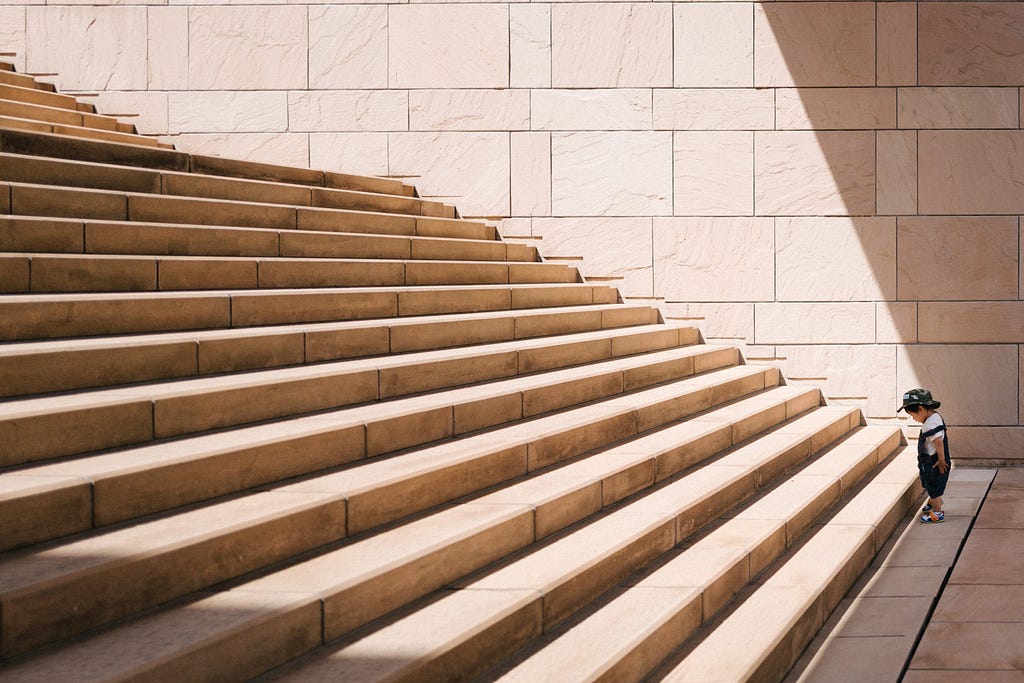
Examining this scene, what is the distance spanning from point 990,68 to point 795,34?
89.7 inches

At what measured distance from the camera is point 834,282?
11133mm

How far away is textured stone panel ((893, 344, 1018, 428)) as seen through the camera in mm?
10883

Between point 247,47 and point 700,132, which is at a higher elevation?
point 247,47

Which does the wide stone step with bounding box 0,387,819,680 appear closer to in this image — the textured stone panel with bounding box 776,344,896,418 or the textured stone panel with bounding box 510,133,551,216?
the textured stone panel with bounding box 776,344,896,418

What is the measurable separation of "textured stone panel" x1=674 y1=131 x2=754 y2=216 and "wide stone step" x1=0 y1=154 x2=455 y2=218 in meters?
3.49

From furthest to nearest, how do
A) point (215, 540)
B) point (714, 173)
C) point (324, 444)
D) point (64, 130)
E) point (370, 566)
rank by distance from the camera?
point (714, 173)
point (64, 130)
point (324, 444)
point (370, 566)
point (215, 540)

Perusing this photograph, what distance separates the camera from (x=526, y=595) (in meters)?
3.88

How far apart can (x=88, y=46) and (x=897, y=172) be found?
9743 mm

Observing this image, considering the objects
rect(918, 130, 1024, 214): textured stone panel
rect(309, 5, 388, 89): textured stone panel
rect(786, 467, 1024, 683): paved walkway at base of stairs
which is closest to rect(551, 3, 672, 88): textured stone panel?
rect(309, 5, 388, 89): textured stone panel

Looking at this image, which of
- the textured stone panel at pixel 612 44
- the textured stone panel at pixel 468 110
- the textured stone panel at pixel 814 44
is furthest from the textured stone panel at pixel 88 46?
the textured stone panel at pixel 814 44

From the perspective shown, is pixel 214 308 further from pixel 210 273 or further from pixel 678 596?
pixel 678 596

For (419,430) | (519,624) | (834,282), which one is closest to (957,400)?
(834,282)

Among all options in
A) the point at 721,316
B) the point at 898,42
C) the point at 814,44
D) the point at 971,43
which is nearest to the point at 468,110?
the point at 721,316

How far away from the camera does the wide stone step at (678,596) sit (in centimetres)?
371
